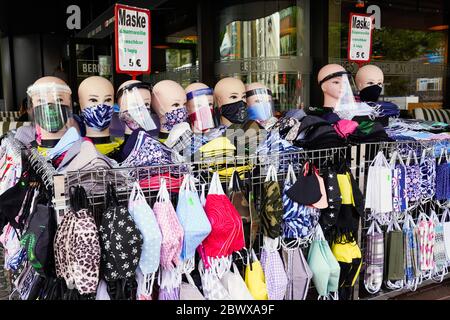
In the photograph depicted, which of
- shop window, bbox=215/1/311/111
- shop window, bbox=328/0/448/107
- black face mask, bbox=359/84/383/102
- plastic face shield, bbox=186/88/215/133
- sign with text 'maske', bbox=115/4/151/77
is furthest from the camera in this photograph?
shop window, bbox=328/0/448/107

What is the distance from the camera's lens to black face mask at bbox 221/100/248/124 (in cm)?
268

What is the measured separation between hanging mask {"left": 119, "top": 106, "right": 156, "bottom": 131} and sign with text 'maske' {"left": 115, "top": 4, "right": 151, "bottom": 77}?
1.65 ft

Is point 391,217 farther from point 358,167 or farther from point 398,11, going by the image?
point 398,11

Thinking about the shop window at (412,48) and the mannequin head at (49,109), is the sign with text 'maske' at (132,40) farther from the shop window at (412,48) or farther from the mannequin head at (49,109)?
the shop window at (412,48)

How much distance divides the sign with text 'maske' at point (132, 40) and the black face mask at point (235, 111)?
66 centimetres

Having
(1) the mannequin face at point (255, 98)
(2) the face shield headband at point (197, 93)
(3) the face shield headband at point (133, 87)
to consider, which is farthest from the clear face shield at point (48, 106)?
(1) the mannequin face at point (255, 98)

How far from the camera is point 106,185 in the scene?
1.77m

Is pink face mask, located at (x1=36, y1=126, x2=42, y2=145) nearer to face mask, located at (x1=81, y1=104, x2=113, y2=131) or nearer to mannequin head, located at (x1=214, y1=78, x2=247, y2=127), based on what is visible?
face mask, located at (x1=81, y1=104, x2=113, y2=131)

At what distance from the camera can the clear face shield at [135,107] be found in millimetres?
2414

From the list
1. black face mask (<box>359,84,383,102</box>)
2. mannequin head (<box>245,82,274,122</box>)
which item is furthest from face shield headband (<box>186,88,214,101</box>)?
black face mask (<box>359,84,383,102</box>)

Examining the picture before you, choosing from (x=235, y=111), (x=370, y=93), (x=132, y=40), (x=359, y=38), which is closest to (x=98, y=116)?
(x=132, y=40)

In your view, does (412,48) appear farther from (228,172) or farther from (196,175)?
(196,175)

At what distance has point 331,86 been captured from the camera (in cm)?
293
